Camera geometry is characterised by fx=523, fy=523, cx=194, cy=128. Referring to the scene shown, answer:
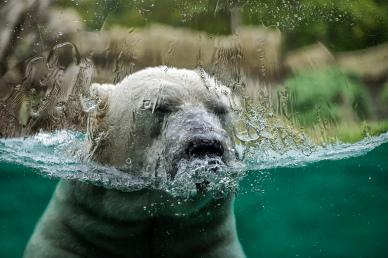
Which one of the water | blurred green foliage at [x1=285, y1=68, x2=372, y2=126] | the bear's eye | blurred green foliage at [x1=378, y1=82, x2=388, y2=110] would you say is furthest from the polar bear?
blurred green foliage at [x1=378, y1=82, x2=388, y2=110]

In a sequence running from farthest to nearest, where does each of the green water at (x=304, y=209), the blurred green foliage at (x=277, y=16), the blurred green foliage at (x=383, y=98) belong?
the blurred green foliage at (x=383, y=98) → the green water at (x=304, y=209) → the blurred green foliage at (x=277, y=16)

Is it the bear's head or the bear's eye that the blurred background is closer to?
the bear's head

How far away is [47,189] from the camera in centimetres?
544

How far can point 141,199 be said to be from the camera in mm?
3674

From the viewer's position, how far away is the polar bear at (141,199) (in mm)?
3371

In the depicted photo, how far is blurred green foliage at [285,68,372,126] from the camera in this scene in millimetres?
4871

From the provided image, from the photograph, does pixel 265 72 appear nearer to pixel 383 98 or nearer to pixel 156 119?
pixel 156 119

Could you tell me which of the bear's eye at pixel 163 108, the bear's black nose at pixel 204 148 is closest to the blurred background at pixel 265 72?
the bear's eye at pixel 163 108

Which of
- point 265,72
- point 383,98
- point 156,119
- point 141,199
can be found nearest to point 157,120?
point 156,119

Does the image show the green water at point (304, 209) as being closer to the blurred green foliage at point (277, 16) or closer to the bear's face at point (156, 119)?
the blurred green foliage at point (277, 16)

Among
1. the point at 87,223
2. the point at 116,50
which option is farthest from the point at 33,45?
the point at 87,223

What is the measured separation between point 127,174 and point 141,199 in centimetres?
23

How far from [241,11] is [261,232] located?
142 inches

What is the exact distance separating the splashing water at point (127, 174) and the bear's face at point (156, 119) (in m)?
0.07
